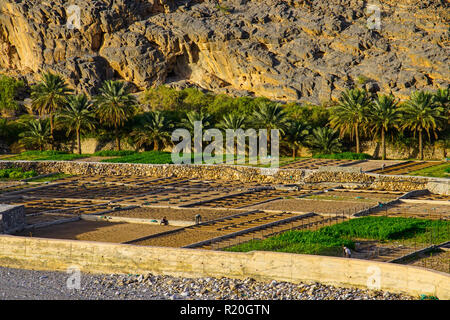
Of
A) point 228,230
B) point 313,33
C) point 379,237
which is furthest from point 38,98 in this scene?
point 379,237

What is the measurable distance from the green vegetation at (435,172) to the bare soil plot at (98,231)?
20.6m

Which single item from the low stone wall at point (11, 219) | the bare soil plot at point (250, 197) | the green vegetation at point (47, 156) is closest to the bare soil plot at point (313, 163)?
the bare soil plot at point (250, 197)

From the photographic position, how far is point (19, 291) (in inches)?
832

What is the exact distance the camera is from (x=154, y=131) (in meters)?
58.6

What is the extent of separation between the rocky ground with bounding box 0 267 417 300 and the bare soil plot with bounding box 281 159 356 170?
89.3ft

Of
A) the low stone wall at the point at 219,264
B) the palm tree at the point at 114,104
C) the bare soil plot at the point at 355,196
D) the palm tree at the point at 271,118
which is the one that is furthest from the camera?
the palm tree at the point at 114,104

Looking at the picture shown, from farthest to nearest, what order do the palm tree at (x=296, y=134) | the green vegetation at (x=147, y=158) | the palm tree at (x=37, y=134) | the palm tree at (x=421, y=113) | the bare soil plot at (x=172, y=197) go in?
the palm tree at (x=37, y=134) < the palm tree at (x=296, y=134) < the green vegetation at (x=147, y=158) < the palm tree at (x=421, y=113) < the bare soil plot at (x=172, y=197)

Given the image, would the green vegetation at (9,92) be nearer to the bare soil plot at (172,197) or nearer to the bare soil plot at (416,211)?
the bare soil plot at (172,197)

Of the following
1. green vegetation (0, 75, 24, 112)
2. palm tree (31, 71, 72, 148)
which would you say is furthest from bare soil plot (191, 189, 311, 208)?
green vegetation (0, 75, 24, 112)

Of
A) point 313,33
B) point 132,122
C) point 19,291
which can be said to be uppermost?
point 313,33

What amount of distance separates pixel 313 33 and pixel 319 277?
56711mm

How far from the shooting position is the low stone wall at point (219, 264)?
63.8ft

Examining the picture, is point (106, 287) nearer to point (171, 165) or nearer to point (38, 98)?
point (171, 165)

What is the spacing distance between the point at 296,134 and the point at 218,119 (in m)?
8.93
